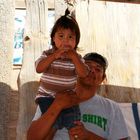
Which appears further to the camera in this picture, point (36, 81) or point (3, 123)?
point (36, 81)

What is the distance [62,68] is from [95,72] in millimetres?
261

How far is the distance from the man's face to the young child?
0.13 meters

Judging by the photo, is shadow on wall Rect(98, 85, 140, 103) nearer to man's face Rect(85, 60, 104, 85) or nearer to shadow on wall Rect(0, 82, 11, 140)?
man's face Rect(85, 60, 104, 85)

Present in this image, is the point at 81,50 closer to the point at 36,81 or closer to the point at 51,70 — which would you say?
the point at 36,81

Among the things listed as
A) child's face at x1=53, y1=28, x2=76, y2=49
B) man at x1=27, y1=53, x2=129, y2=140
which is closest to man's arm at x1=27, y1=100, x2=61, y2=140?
man at x1=27, y1=53, x2=129, y2=140

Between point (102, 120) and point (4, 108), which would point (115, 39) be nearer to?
point (102, 120)

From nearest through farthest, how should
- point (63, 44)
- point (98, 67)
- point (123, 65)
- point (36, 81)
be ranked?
point (63, 44) < point (98, 67) < point (36, 81) < point (123, 65)

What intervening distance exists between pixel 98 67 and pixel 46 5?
2.37ft

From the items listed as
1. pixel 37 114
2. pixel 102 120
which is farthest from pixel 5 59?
pixel 102 120

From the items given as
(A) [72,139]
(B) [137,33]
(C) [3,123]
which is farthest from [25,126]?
(B) [137,33]

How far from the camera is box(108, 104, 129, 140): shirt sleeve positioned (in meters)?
3.89

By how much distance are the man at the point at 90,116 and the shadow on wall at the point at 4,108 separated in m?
0.21

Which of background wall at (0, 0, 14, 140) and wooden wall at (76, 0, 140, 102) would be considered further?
wooden wall at (76, 0, 140, 102)

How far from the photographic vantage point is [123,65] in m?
4.52
